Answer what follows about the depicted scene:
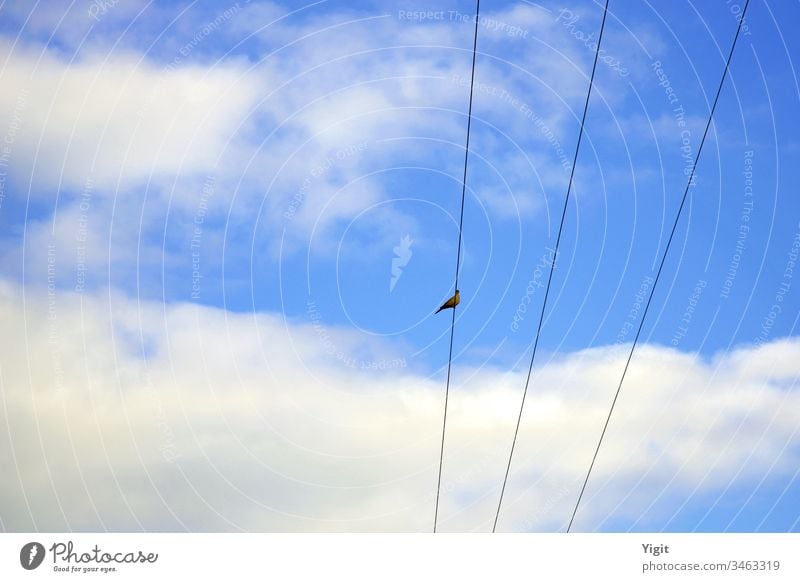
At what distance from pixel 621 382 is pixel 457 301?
15.6ft
